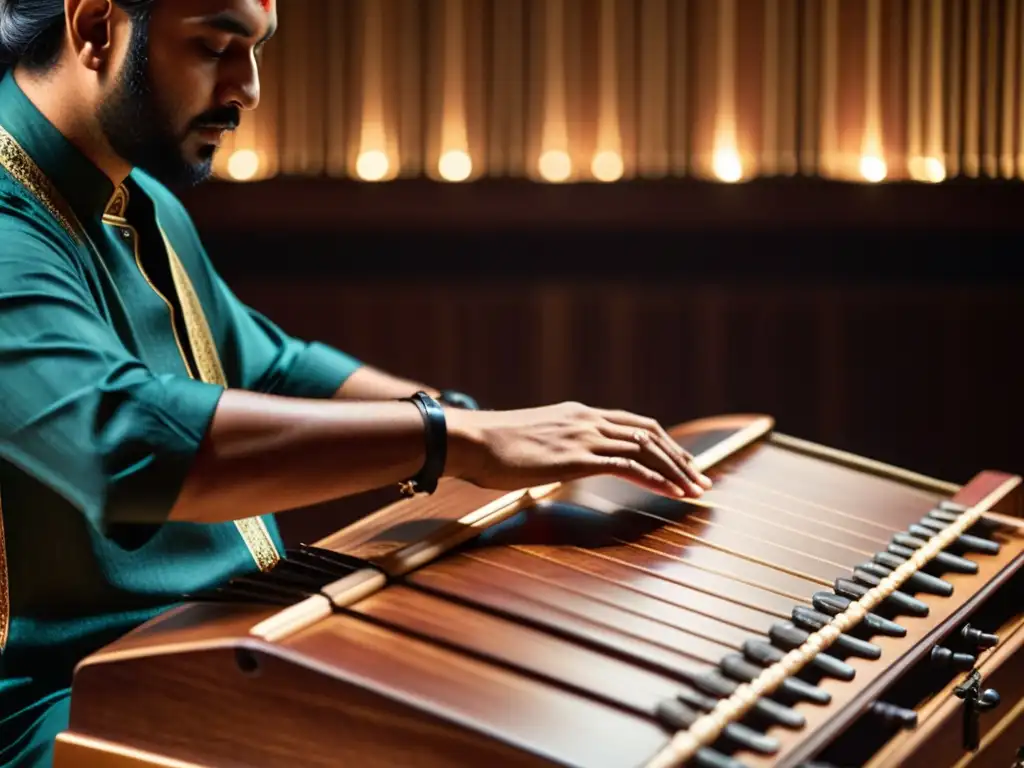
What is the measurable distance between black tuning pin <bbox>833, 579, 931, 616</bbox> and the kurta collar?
95cm

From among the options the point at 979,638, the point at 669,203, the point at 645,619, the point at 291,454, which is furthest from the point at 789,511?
the point at 669,203

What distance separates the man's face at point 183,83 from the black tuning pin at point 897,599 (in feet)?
2.78

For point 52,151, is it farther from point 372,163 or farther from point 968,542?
point 372,163

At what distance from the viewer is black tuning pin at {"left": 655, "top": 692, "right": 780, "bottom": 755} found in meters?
1.09

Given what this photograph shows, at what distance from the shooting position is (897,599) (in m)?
1.42

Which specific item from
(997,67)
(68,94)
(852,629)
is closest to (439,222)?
(997,67)

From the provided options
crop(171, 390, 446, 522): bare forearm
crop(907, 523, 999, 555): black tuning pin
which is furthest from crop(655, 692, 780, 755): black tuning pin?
crop(907, 523, 999, 555): black tuning pin

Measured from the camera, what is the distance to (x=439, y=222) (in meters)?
3.36

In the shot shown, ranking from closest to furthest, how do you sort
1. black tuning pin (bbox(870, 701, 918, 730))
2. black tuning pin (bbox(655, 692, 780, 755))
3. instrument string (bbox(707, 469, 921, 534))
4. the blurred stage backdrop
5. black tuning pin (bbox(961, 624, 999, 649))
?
black tuning pin (bbox(655, 692, 780, 755))
black tuning pin (bbox(870, 701, 918, 730))
black tuning pin (bbox(961, 624, 999, 649))
instrument string (bbox(707, 469, 921, 534))
the blurred stage backdrop

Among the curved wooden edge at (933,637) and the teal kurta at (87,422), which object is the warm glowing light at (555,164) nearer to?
the teal kurta at (87,422)

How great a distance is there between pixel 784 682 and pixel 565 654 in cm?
19

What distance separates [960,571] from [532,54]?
2.14 metres

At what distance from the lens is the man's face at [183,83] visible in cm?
147

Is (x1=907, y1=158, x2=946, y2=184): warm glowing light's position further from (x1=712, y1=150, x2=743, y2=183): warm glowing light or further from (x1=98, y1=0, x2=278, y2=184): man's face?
(x1=98, y1=0, x2=278, y2=184): man's face
